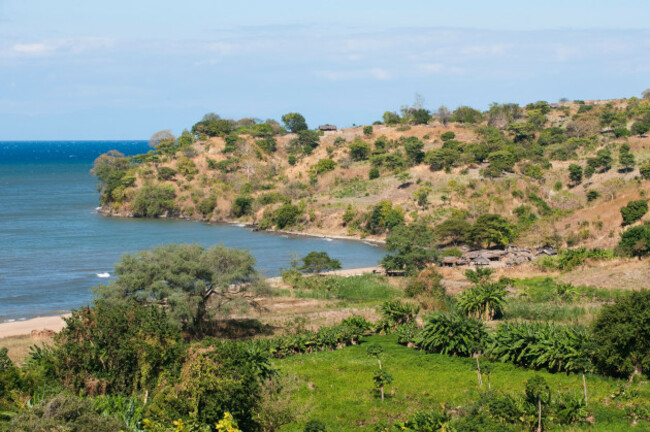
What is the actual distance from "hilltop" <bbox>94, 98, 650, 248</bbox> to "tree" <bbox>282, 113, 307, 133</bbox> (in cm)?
284

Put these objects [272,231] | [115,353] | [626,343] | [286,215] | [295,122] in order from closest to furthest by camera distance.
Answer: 1. [115,353]
2. [626,343]
3. [272,231]
4. [286,215]
5. [295,122]

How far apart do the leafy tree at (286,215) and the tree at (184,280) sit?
147ft

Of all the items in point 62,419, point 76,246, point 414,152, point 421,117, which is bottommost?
point 76,246

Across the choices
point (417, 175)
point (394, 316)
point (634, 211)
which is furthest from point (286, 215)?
point (394, 316)

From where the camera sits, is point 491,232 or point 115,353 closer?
point 115,353

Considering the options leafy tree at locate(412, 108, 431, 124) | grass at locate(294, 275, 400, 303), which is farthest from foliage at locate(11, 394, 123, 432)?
leafy tree at locate(412, 108, 431, 124)

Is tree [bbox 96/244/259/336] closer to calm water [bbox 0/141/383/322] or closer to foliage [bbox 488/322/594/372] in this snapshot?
calm water [bbox 0/141/383/322]

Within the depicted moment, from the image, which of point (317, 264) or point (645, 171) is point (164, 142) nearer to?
point (317, 264)

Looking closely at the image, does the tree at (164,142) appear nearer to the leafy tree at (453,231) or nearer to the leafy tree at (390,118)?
the leafy tree at (390,118)

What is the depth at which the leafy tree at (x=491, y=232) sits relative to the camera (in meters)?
57.7

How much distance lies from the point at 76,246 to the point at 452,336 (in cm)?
4949

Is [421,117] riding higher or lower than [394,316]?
higher

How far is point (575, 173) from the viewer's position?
247ft

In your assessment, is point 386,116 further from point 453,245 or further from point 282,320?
point 282,320
